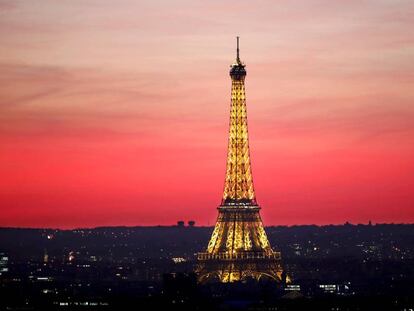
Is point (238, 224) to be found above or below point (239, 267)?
Answer: above

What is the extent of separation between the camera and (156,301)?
144m

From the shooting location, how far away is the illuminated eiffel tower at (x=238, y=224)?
156 metres

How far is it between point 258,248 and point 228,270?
500cm

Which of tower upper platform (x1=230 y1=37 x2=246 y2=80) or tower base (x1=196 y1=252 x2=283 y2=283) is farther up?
tower upper platform (x1=230 y1=37 x2=246 y2=80)

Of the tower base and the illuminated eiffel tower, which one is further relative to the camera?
the tower base

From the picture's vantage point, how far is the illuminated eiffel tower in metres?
156

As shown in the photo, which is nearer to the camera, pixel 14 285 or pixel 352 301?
pixel 352 301

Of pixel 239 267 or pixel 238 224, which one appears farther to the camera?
pixel 239 267

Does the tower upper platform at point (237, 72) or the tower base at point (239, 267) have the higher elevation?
the tower upper platform at point (237, 72)

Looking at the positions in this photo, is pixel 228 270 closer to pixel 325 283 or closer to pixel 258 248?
pixel 258 248

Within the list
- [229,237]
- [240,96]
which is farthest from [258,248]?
[240,96]

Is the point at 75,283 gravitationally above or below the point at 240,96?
below

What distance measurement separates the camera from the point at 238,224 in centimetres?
15962

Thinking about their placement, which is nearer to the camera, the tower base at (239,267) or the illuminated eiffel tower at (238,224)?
the illuminated eiffel tower at (238,224)
